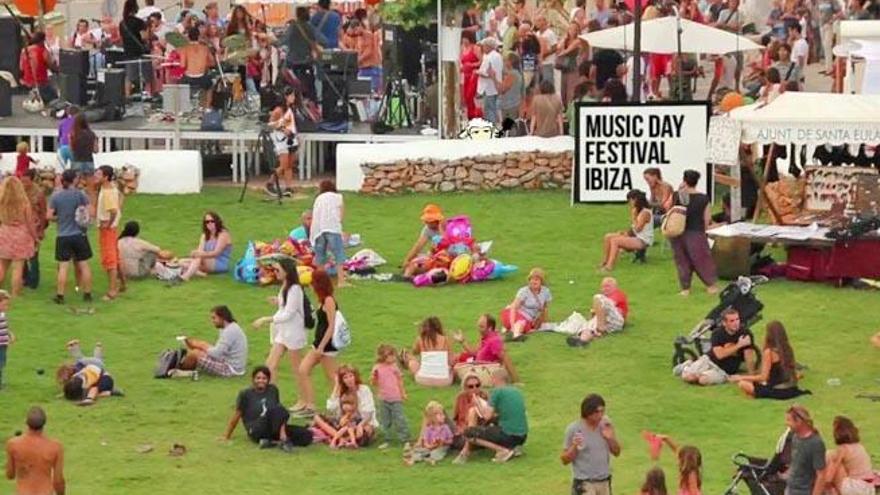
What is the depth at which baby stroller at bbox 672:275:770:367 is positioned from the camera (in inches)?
1003

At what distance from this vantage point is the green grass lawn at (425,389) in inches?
880

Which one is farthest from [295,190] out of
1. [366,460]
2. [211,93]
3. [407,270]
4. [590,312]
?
[366,460]

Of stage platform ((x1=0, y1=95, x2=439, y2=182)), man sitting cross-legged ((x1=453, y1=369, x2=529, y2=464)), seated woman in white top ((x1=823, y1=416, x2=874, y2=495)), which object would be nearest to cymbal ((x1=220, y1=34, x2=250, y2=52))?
stage platform ((x1=0, y1=95, x2=439, y2=182))

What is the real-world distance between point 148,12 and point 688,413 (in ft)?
65.2

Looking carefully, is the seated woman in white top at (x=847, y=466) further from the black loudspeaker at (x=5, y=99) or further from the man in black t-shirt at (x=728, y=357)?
the black loudspeaker at (x=5, y=99)

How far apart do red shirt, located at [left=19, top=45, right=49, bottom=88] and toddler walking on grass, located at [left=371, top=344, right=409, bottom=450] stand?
55.4ft

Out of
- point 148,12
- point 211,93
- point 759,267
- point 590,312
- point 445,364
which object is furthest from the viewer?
point 148,12

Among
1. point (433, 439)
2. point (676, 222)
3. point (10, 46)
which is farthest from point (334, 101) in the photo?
point (433, 439)

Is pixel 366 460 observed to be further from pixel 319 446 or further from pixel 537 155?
pixel 537 155

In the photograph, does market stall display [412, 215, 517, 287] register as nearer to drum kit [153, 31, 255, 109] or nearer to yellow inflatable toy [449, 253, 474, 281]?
yellow inflatable toy [449, 253, 474, 281]

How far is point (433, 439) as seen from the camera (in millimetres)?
22766

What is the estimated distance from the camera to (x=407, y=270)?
1182 inches

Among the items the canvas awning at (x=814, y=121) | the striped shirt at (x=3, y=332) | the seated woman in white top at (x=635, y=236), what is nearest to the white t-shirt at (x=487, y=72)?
the seated woman in white top at (x=635, y=236)

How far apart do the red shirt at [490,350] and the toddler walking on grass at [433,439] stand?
→ 92.5 inches
